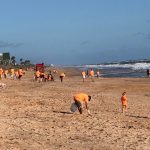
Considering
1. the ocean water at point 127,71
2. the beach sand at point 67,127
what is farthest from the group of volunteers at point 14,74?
the beach sand at point 67,127

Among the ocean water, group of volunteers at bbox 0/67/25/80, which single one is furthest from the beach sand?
the ocean water

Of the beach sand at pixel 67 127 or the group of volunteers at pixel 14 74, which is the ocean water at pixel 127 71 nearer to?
the group of volunteers at pixel 14 74

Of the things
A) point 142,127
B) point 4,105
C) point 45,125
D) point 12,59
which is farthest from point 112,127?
point 12,59

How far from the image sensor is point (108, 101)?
3281 centimetres

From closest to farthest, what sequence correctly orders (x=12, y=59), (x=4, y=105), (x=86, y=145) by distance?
(x=86, y=145) → (x=4, y=105) → (x=12, y=59)

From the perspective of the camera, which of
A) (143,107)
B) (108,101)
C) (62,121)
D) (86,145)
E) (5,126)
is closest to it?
(86,145)

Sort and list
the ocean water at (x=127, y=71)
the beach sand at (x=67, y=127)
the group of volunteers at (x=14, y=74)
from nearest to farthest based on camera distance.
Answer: the beach sand at (x=67, y=127)
the group of volunteers at (x=14, y=74)
the ocean water at (x=127, y=71)

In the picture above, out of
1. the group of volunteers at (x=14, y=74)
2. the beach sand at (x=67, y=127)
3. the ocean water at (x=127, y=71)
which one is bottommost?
the beach sand at (x=67, y=127)

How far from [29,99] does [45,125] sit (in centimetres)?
959

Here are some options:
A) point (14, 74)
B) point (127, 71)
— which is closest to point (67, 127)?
point (14, 74)

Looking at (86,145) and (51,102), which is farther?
(51,102)

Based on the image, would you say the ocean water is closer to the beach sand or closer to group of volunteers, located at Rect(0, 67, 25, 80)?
group of volunteers, located at Rect(0, 67, 25, 80)

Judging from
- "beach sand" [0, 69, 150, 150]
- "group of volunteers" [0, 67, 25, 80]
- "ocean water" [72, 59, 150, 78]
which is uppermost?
"group of volunteers" [0, 67, 25, 80]

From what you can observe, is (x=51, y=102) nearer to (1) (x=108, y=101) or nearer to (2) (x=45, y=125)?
(1) (x=108, y=101)
